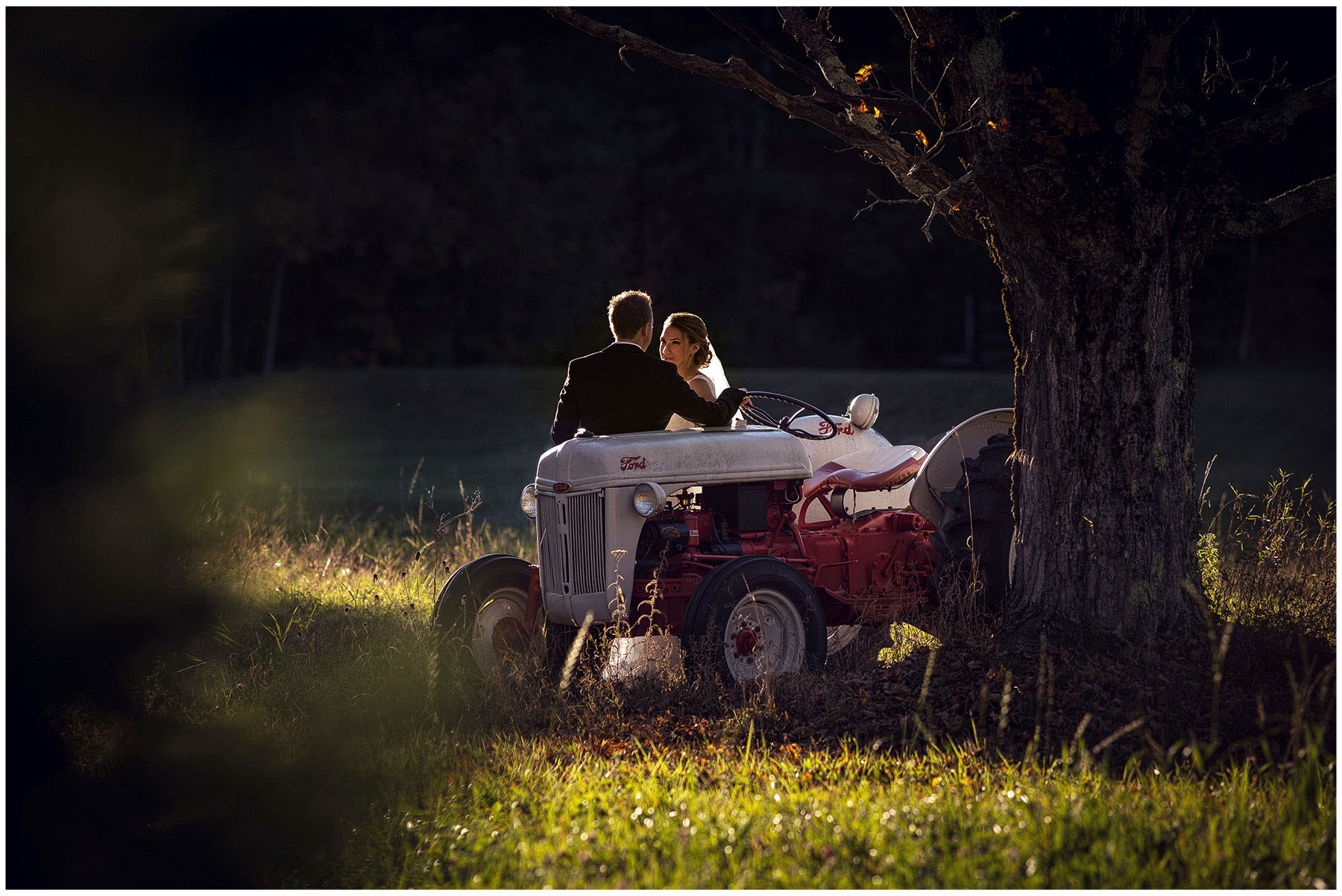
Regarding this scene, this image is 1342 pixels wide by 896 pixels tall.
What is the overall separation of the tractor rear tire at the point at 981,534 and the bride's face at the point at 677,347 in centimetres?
158

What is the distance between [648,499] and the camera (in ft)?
16.6

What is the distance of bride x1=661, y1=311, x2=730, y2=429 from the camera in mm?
6062

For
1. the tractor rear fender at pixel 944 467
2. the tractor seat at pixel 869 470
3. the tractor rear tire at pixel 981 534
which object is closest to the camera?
the tractor rear tire at pixel 981 534

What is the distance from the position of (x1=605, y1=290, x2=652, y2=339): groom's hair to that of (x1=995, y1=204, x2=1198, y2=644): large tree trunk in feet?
5.54

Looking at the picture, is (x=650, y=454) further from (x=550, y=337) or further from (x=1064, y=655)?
(x=550, y=337)

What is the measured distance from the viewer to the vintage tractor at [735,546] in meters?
5.14

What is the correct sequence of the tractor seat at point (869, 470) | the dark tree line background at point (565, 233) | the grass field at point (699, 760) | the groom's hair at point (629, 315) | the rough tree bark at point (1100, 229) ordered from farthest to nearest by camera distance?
the dark tree line background at point (565, 233)
the tractor seat at point (869, 470)
the groom's hair at point (629, 315)
the rough tree bark at point (1100, 229)
the grass field at point (699, 760)

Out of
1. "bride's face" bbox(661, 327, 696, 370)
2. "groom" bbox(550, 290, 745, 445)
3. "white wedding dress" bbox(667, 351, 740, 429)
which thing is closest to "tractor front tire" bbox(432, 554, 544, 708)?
"groom" bbox(550, 290, 745, 445)

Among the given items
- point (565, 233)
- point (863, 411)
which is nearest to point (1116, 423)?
point (863, 411)

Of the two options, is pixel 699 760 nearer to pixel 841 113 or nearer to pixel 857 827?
pixel 857 827

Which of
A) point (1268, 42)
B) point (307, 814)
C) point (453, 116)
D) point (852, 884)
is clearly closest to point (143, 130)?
point (307, 814)

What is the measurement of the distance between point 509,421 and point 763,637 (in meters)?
16.4

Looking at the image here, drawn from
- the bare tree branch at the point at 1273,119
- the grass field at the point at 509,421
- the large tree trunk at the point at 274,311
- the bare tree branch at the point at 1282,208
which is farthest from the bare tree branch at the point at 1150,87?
the large tree trunk at the point at 274,311

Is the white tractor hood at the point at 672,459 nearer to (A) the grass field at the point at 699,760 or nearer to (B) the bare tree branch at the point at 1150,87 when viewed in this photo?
(A) the grass field at the point at 699,760
